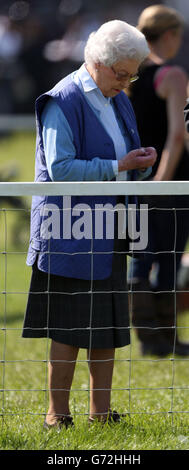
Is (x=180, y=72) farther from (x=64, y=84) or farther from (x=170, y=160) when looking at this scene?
(x=64, y=84)

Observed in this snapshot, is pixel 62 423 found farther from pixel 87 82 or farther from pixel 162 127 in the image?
pixel 162 127

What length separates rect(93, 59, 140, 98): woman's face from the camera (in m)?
3.36

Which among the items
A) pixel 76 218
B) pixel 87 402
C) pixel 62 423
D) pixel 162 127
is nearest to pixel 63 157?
pixel 76 218

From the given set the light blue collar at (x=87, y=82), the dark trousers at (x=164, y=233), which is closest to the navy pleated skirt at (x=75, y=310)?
the light blue collar at (x=87, y=82)

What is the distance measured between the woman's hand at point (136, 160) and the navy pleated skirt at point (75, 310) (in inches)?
13.5

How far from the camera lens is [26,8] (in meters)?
19.3

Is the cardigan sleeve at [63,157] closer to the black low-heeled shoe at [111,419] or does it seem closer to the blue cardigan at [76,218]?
the blue cardigan at [76,218]

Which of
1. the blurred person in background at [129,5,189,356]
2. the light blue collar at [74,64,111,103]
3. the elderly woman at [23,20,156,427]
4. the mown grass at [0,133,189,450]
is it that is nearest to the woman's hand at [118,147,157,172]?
the elderly woman at [23,20,156,427]

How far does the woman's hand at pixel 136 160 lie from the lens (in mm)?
3391

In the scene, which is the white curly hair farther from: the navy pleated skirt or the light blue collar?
the navy pleated skirt

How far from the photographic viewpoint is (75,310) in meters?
3.48

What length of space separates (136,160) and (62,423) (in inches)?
44.9

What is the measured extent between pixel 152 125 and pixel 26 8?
49.6 ft

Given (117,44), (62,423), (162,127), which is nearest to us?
(117,44)
